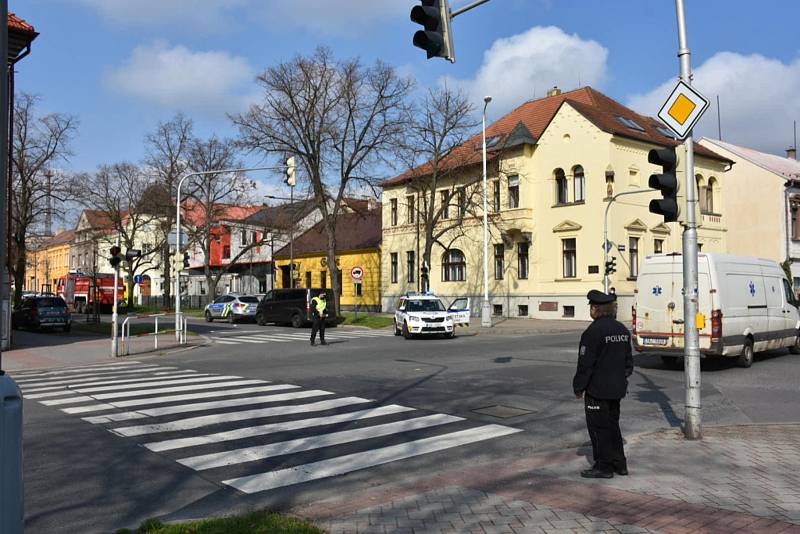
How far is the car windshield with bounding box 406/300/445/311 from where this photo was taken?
27266mm

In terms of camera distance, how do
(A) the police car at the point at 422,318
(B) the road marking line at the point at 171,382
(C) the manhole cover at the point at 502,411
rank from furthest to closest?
(A) the police car at the point at 422,318, (B) the road marking line at the point at 171,382, (C) the manhole cover at the point at 502,411

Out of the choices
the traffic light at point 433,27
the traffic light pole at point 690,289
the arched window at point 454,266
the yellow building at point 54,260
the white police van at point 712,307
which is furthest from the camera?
the yellow building at point 54,260

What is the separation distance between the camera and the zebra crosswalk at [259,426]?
718 cm

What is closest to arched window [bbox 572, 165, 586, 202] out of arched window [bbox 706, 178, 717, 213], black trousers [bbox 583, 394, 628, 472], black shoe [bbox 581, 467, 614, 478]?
arched window [bbox 706, 178, 717, 213]

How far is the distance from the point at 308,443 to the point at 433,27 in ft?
17.6

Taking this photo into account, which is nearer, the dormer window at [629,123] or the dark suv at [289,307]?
the dark suv at [289,307]

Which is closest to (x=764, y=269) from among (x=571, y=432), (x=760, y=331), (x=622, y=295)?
(x=760, y=331)

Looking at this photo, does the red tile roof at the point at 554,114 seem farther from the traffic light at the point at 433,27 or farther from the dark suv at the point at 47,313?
the traffic light at the point at 433,27

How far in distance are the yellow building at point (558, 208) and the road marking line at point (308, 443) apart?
1126 inches

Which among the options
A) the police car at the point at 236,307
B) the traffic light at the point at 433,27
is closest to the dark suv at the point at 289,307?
the police car at the point at 236,307

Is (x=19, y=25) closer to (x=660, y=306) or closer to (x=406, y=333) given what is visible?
(x=406, y=333)

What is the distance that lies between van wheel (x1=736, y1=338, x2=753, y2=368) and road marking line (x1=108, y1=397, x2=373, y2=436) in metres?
9.44

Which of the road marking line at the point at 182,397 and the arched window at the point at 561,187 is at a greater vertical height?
the arched window at the point at 561,187

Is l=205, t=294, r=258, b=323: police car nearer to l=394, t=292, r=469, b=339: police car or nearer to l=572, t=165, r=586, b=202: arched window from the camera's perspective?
l=394, t=292, r=469, b=339: police car
